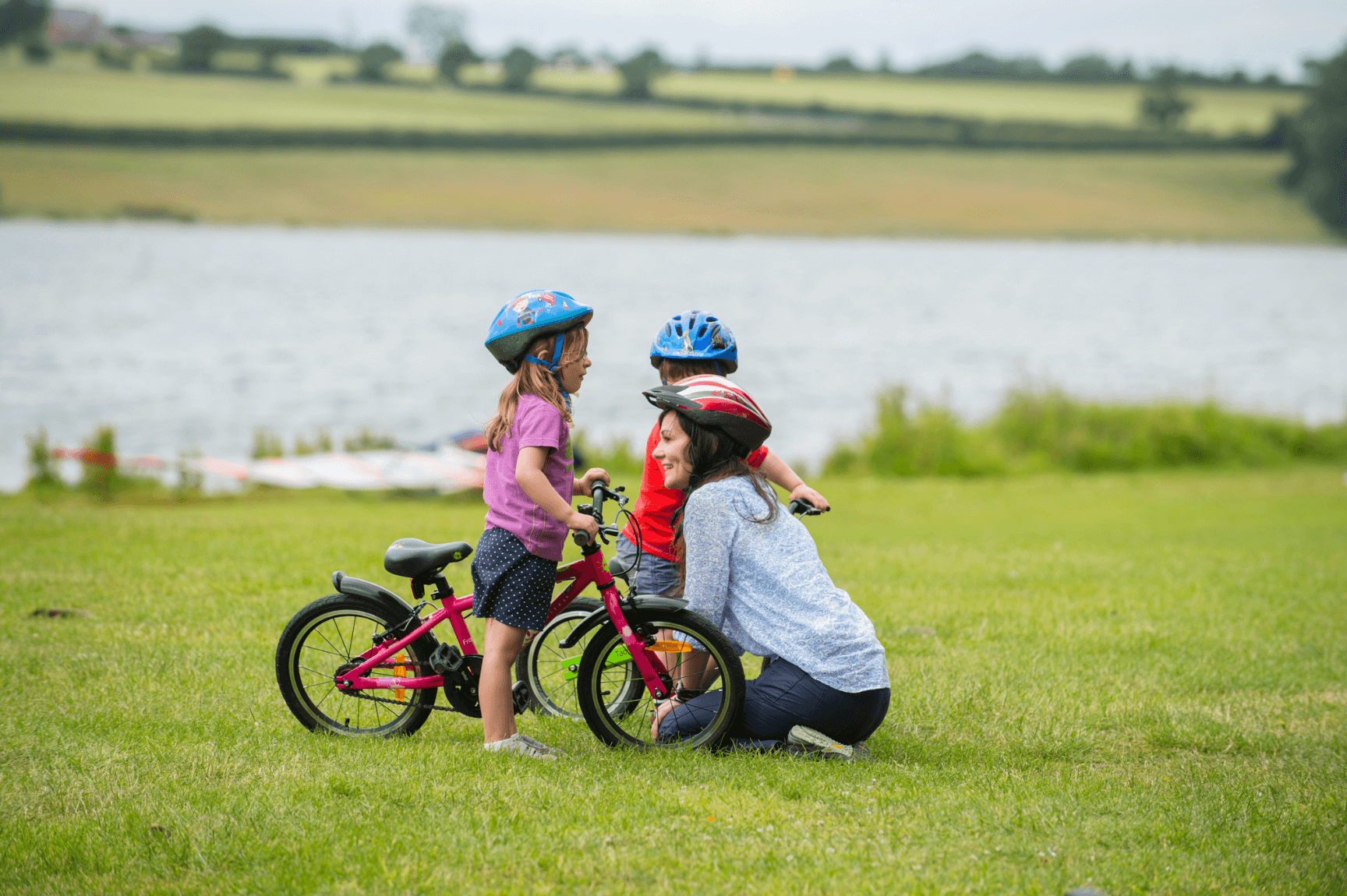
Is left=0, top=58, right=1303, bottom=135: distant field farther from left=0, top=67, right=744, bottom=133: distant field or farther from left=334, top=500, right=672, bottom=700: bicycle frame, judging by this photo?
left=334, top=500, right=672, bottom=700: bicycle frame

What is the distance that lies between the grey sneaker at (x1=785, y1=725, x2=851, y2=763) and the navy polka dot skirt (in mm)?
1207

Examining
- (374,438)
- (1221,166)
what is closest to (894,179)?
(1221,166)

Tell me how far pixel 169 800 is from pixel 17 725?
1.45m

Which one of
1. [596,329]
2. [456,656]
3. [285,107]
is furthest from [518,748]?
[285,107]

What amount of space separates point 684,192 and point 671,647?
309ft

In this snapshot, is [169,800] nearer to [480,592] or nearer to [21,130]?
[480,592]

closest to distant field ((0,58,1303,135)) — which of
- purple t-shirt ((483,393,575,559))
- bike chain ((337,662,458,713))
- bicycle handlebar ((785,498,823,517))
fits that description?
bike chain ((337,662,458,713))

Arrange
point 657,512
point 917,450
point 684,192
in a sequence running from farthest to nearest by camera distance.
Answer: point 684,192 → point 917,450 → point 657,512

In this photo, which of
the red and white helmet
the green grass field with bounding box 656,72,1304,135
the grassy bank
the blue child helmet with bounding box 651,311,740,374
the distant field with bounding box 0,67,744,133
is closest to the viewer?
the red and white helmet

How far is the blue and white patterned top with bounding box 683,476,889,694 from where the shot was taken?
495 centimetres

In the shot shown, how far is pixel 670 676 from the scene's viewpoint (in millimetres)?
5277

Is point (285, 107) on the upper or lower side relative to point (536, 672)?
upper

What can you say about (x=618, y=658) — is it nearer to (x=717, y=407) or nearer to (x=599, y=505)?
(x=599, y=505)

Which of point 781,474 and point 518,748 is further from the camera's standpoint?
point 781,474
